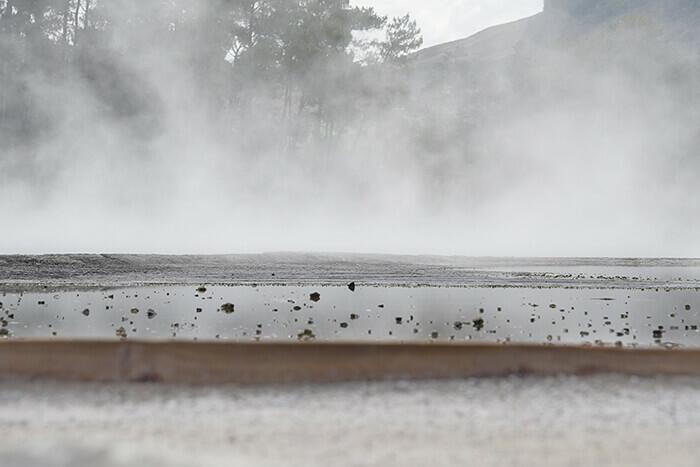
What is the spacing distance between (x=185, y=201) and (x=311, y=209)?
6.62 metres

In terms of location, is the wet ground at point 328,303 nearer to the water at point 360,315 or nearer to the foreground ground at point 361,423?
the water at point 360,315

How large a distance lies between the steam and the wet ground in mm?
9184

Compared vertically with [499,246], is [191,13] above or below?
above

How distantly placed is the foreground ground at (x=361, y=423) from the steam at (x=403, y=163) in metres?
18.9

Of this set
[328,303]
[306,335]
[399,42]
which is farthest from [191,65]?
[306,335]

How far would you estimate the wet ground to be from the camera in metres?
5.97

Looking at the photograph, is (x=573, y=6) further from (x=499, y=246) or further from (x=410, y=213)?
(x=499, y=246)

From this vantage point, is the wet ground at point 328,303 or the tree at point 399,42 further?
the tree at point 399,42

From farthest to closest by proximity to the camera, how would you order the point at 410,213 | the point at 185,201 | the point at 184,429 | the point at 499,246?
the point at 410,213
the point at 185,201
the point at 499,246
the point at 184,429

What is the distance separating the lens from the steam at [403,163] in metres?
→ 31.3

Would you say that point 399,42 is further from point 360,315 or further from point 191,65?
point 360,315

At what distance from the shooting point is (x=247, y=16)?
4003cm

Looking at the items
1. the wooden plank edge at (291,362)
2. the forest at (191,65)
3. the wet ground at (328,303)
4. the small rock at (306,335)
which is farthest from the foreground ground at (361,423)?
the forest at (191,65)

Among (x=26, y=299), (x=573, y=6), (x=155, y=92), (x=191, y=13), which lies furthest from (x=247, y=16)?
(x=573, y=6)
